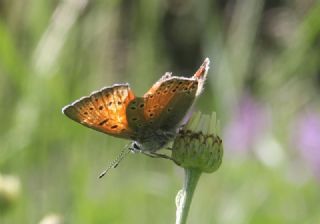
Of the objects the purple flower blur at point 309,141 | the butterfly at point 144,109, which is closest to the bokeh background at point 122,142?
the purple flower blur at point 309,141

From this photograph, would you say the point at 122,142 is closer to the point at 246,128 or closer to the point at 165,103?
the point at 246,128

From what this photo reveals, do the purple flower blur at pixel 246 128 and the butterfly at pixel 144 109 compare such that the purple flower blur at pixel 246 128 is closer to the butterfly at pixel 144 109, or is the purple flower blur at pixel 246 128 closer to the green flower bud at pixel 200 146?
the butterfly at pixel 144 109

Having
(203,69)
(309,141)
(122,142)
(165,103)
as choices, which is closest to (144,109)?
(165,103)

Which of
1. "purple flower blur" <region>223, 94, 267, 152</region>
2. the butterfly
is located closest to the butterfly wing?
the butterfly

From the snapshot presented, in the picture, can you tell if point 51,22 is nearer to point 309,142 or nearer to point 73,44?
point 73,44

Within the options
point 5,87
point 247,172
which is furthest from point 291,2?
point 5,87

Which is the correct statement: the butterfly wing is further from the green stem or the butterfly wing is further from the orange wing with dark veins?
the green stem
